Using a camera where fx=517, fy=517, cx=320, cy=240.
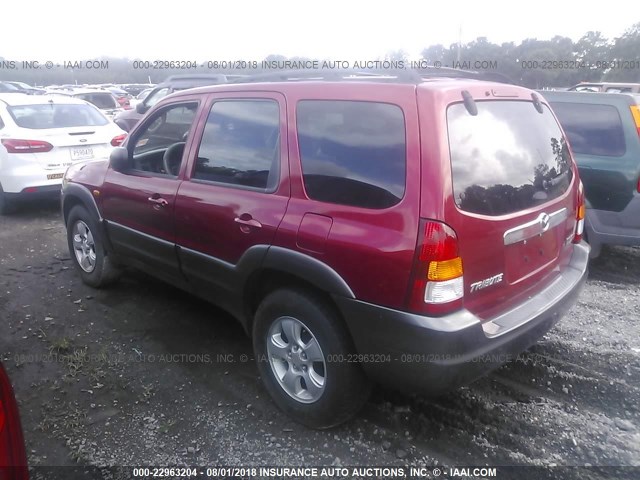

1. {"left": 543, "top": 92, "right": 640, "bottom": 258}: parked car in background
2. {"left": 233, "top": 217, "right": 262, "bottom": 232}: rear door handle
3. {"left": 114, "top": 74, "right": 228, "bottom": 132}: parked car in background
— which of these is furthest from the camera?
{"left": 114, "top": 74, "right": 228, "bottom": 132}: parked car in background

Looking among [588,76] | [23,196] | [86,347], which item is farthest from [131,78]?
[86,347]

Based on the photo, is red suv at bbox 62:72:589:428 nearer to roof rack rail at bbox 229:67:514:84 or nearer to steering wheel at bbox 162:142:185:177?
roof rack rail at bbox 229:67:514:84

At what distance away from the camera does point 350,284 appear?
2396mm

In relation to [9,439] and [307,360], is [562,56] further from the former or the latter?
[9,439]

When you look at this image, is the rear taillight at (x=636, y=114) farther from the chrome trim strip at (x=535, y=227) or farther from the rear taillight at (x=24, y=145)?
the rear taillight at (x=24, y=145)

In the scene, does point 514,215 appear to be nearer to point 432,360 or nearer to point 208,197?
point 432,360

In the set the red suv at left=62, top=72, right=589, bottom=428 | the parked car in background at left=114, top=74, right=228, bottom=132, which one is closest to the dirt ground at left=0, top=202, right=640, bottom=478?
the red suv at left=62, top=72, right=589, bottom=428

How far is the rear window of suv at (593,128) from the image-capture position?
4.76 m

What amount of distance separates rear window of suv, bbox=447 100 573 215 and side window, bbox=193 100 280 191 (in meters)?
0.99

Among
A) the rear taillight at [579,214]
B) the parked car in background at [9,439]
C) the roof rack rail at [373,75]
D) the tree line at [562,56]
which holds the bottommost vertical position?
the parked car in background at [9,439]

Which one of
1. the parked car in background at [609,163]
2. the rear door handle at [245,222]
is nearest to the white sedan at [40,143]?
the rear door handle at [245,222]

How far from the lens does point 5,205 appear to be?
7.01 m

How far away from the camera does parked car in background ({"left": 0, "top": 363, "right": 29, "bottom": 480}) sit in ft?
5.40

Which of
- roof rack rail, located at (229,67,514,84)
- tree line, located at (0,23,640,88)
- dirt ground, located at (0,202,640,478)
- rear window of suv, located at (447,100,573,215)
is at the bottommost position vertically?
dirt ground, located at (0,202,640,478)
